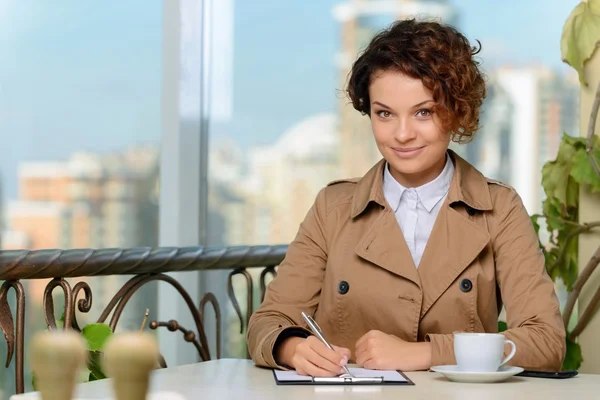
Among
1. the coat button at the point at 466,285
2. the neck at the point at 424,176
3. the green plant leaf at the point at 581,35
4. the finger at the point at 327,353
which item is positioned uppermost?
the green plant leaf at the point at 581,35

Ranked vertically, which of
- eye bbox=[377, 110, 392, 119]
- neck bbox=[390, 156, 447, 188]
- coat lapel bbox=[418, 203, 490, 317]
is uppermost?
eye bbox=[377, 110, 392, 119]

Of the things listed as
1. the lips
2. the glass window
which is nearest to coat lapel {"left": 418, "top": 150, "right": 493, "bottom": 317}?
the lips

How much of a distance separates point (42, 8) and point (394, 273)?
5.68 feet

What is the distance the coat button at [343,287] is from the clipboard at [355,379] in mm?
350

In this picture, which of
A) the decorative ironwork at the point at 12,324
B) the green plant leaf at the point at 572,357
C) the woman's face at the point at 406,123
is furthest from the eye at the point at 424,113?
the green plant leaf at the point at 572,357

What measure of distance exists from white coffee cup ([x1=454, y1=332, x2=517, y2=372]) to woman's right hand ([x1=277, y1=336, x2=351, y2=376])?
0.18 m

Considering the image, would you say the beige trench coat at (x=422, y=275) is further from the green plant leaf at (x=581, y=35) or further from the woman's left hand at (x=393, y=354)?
the green plant leaf at (x=581, y=35)

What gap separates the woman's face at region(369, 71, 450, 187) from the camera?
1.69 metres

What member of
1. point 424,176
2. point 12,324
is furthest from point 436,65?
point 12,324

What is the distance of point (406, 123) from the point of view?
1688 mm

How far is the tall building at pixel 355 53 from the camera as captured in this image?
334 centimetres

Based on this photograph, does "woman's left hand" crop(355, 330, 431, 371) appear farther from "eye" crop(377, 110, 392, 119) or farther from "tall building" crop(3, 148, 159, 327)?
"tall building" crop(3, 148, 159, 327)

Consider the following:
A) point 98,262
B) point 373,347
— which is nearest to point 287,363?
point 373,347

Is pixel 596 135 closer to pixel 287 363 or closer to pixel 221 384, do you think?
pixel 287 363
